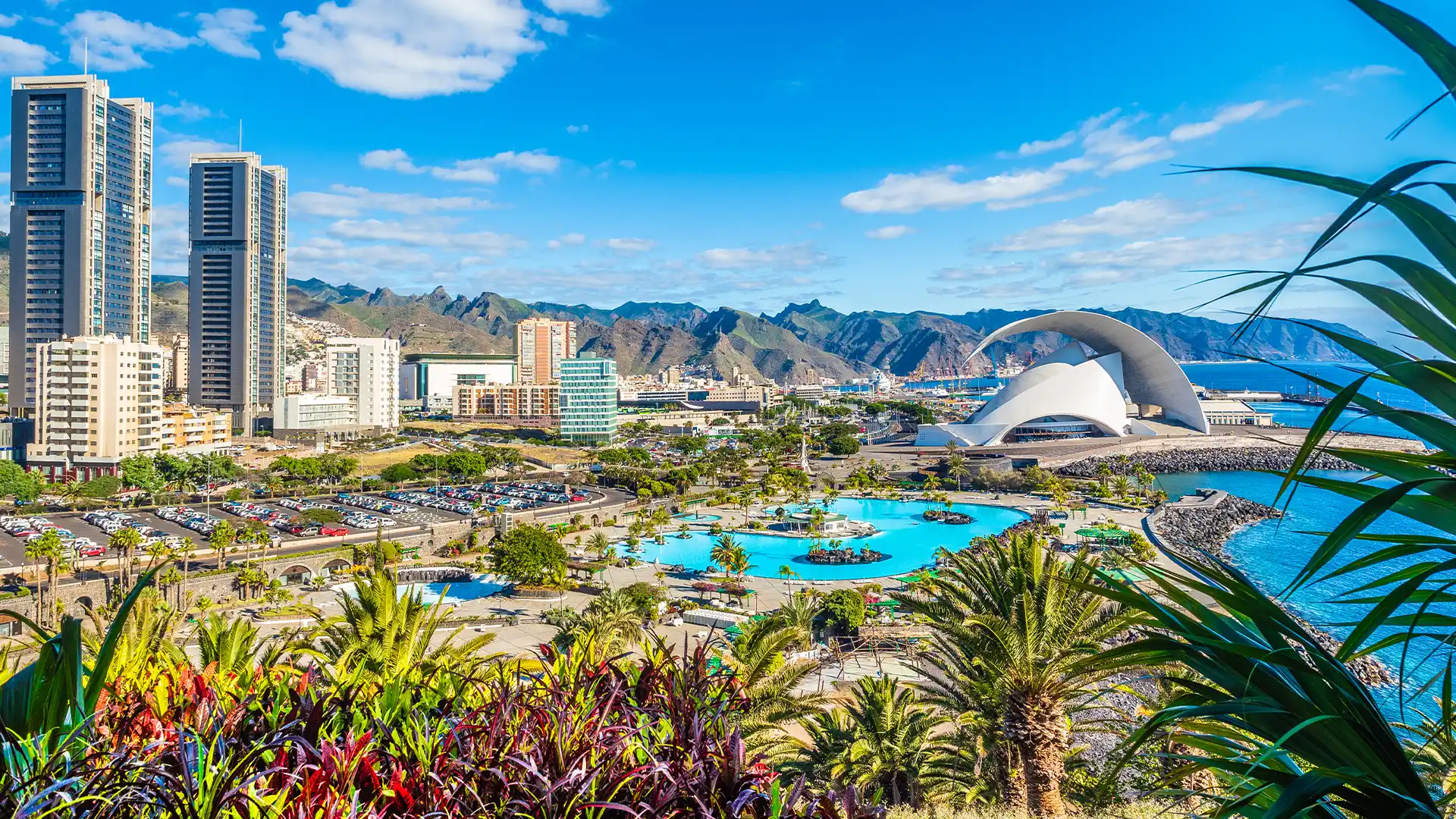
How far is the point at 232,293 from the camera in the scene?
54469 mm

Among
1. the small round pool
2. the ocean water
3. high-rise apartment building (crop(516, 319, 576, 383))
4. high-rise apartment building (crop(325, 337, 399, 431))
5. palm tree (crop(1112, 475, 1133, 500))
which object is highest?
high-rise apartment building (crop(516, 319, 576, 383))

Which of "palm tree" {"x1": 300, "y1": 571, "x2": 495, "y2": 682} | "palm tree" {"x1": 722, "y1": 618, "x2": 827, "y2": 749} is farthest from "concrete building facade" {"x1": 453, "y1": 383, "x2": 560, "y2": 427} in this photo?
"palm tree" {"x1": 722, "y1": 618, "x2": 827, "y2": 749}

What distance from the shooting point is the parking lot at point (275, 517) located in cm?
2262

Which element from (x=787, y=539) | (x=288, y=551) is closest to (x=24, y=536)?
(x=288, y=551)

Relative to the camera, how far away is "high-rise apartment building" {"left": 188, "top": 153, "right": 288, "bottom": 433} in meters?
53.8

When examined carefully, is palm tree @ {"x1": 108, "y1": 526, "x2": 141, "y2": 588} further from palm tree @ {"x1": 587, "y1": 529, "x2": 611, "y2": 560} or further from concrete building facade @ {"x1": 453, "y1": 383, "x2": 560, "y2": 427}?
concrete building facade @ {"x1": 453, "y1": 383, "x2": 560, "y2": 427}

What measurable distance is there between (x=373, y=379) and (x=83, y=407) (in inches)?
997

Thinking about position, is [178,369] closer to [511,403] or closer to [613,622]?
[511,403]

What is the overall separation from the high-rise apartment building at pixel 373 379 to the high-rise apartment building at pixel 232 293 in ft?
16.1

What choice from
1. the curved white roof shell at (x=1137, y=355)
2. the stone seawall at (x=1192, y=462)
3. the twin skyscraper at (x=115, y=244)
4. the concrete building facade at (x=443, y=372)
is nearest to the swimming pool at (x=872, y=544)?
the stone seawall at (x=1192, y=462)

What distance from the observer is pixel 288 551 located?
72.9 feet

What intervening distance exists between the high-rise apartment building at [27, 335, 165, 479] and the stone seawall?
41.8m

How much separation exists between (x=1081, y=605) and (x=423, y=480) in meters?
36.7

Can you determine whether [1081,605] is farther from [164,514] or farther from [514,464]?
[514,464]
